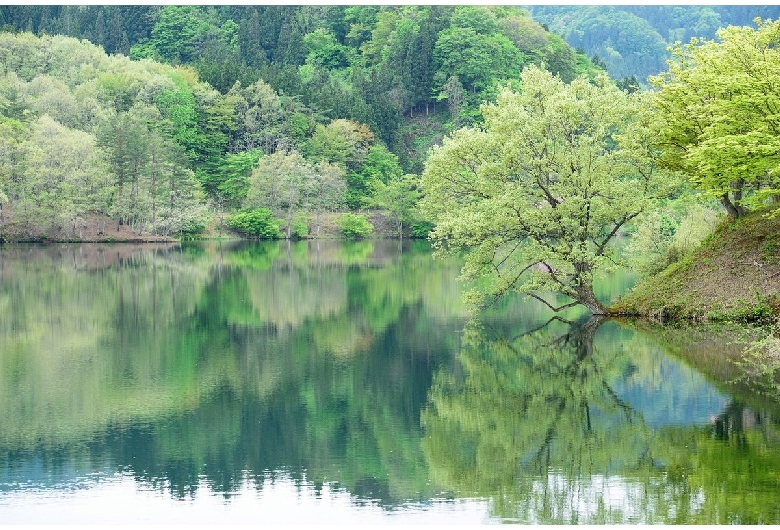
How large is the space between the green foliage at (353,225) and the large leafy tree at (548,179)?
70937 millimetres

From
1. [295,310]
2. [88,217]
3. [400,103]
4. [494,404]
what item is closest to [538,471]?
[494,404]

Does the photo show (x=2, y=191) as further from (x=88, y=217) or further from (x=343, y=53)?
(x=343, y=53)

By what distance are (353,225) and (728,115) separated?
7742cm

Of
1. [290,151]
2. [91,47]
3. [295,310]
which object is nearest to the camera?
[295,310]

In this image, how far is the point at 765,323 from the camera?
31.6 meters

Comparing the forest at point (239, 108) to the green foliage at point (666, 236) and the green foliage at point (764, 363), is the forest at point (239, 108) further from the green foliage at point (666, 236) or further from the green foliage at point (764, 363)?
the green foliage at point (764, 363)

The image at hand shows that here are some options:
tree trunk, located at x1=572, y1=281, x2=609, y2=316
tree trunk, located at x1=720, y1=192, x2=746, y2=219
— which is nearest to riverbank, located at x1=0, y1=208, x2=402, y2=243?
tree trunk, located at x1=572, y1=281, x2=609, y2=316

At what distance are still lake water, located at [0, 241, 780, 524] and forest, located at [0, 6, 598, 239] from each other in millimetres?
33917

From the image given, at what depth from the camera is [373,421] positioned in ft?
72.5

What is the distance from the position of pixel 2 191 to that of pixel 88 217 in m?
11.5

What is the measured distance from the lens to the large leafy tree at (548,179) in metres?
35.9

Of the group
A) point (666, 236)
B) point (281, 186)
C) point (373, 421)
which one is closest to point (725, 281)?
point (666, 236)

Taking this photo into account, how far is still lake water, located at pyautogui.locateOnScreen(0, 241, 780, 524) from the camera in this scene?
16469mm

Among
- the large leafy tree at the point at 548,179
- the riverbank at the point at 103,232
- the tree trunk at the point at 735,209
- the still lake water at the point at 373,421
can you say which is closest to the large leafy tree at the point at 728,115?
the tree trunk at the point at 735,209
